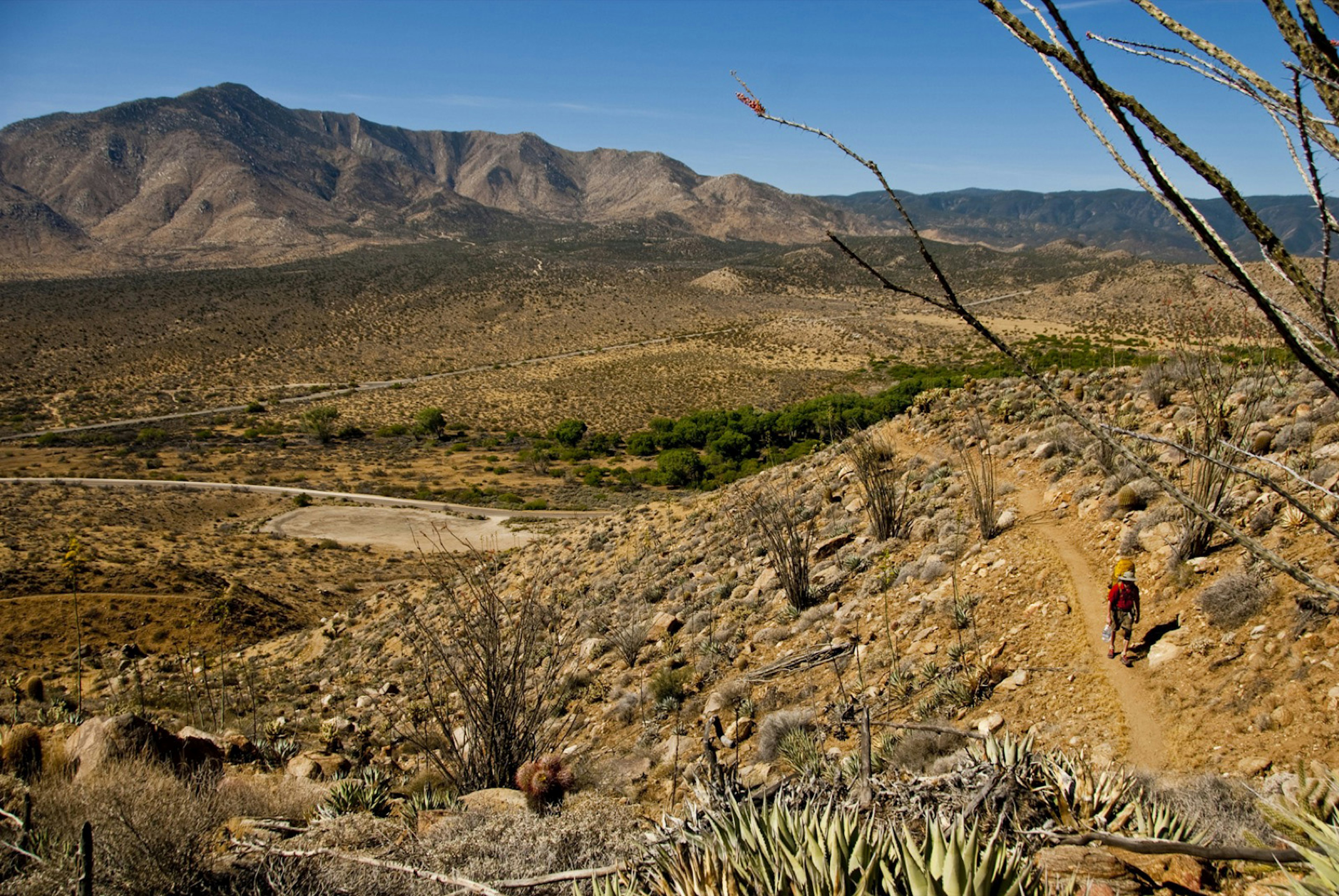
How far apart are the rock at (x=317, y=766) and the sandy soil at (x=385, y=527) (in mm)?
18508

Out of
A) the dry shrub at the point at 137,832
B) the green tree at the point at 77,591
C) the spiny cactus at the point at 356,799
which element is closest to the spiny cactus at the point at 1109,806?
the dry shrub at the point at 137,832

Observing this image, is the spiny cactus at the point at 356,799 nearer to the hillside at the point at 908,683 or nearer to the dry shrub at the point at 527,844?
the hillside at the point at 908,683

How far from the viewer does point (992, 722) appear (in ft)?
19.5

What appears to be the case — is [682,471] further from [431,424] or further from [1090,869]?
[1090,869]

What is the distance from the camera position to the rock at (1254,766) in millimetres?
4629

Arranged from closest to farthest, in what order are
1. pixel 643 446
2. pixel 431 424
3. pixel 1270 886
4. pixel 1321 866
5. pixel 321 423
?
pixel 1321 866 → pixel 1270 886 → pixel 643 446 → pixel 321 423 → pixel 431 424

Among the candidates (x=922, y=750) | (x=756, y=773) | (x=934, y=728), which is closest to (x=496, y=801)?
(x=756, y=773)

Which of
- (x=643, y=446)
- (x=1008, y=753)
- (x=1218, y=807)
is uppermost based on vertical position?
(x=1008, y=753)


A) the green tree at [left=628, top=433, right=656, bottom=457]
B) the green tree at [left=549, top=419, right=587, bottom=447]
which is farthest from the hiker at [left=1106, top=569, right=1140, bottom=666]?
the green tree at [left=549, top=419, right=587, bottom=447]

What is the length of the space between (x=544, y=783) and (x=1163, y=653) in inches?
200

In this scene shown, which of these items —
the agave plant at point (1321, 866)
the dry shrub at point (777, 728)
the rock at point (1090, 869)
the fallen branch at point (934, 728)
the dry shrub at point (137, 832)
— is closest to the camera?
the agave plant at point (1321, 866)

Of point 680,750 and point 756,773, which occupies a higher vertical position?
point 756,773

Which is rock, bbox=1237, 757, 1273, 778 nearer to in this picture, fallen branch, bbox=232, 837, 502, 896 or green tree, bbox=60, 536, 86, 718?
fallen branch, bbox=232, 837, 502, 896

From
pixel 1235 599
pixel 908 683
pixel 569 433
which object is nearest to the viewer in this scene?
pixel 1235 599
